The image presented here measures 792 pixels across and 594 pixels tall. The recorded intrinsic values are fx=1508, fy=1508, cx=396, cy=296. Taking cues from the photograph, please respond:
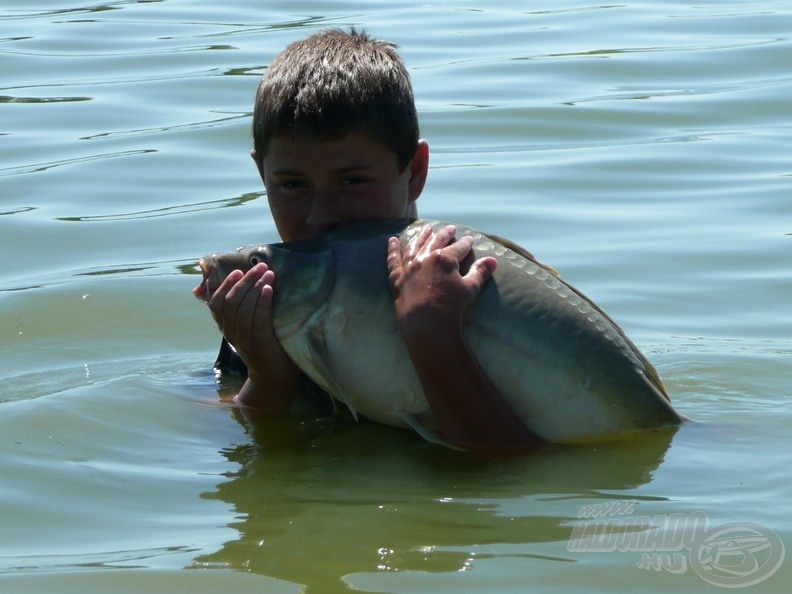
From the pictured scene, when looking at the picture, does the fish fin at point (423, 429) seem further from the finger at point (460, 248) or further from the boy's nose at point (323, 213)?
the boy's nose at point (323, 213)

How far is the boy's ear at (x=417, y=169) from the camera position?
5082 mm

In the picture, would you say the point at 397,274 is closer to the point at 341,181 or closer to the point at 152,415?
the point at 341,181

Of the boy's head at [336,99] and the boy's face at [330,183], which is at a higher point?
the boy's head at [336,99]

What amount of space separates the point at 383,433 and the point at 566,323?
0.84 metres

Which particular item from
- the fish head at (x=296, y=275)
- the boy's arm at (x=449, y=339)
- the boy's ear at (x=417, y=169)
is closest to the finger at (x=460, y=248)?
the boy's arm at (x=449, y=339)

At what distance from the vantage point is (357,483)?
426 centimetres

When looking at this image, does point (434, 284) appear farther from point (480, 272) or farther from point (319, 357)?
point (319, 357)

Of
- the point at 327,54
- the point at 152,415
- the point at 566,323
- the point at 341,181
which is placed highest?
the point at 327,54

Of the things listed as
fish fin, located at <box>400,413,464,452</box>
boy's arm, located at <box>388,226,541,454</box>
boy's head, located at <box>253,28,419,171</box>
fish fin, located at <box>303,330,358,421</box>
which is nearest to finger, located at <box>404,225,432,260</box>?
boy's arm, located at <box>388,226,541,454</box>

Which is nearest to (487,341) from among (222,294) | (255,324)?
(255,324)

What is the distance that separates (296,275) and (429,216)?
382cm

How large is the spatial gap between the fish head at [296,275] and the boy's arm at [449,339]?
20 centimetres

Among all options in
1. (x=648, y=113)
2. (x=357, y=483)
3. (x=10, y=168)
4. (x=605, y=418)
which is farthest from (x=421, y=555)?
(x=648, y=113)

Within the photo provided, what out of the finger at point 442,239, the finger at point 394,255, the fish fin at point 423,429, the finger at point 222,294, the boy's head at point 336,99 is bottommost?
the fish fin at point 423,429
